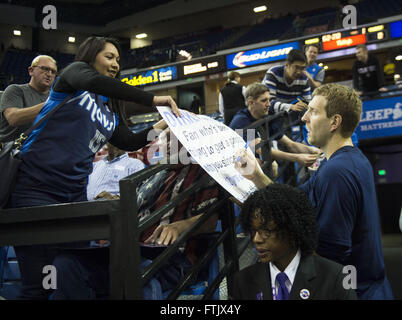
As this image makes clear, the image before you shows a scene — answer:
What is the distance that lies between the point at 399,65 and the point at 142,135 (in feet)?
46.0

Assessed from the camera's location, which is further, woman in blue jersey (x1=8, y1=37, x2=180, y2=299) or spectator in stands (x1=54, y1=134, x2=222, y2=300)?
woman in blue jersey (x1=8, y1=37, x2=180, y2=299)

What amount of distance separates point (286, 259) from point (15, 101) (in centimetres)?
204

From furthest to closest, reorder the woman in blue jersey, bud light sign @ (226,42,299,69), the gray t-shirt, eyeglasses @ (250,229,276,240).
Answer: bud light sign @ (226,42,299,69)
the gray t-shirt
the woman in blue jersey
eyeglasses @ (250,229,276,240)

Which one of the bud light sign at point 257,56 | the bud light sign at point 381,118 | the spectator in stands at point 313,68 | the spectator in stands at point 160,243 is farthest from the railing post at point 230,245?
the bud light sign at point 257,56

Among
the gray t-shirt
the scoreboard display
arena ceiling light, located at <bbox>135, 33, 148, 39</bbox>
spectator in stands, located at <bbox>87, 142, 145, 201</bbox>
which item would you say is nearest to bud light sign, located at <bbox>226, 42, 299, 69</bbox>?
the scoreboard display

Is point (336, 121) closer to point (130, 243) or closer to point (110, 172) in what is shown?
point (130, 243)

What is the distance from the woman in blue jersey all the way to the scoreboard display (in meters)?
11.0

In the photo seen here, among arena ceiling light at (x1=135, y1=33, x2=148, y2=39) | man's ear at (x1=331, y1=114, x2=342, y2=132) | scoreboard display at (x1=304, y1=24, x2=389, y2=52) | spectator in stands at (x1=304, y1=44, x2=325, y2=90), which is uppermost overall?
arena ceiling light at (x1=135, y1=33, x2=148, y2=39)

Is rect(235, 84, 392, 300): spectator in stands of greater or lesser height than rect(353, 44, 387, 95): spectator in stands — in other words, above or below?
below

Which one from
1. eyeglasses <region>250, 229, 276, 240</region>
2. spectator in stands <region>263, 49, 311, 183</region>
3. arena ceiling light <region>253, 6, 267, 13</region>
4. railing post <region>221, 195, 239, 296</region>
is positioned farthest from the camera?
arena ceiling light <region>253, 6, 267, 13</region>

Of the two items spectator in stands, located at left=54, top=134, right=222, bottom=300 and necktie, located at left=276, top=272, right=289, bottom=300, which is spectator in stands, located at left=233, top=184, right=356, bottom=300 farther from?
spectator in stands, located at left=54, top=134, right=222, bottom=300

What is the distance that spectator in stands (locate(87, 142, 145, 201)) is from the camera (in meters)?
3.27

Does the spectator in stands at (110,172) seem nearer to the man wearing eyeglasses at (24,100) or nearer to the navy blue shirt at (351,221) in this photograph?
the man wearing eyeglasses at (24,100)

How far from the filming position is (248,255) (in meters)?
2.12
